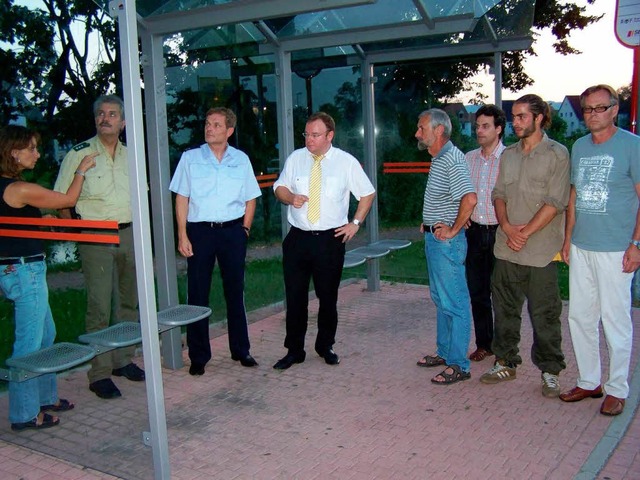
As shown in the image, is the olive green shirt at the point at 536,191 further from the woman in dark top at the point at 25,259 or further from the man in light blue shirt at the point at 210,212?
the woman in dark top at the point at 25,259

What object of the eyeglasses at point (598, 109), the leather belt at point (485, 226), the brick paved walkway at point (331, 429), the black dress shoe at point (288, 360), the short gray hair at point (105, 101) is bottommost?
the brick paved walkway at point (331, 429)

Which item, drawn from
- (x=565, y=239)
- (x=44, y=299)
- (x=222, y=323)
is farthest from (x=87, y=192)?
(x=565, y=239)

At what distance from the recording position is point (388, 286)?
8039 mm

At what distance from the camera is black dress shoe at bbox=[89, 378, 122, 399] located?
4453 millimetres

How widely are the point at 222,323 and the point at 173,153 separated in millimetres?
1698

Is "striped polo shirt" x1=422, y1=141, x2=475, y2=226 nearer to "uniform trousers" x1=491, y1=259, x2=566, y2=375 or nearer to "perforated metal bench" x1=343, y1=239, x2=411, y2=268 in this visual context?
"uniform trousers" x1=491, y1=259, x2=566, y2=375

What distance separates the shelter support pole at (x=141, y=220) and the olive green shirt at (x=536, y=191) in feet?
8.14

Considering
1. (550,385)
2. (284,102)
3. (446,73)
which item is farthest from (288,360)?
(446,73)

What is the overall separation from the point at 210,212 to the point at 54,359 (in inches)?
68.2

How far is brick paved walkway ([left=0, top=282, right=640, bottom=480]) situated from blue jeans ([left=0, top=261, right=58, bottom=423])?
0.18 metres

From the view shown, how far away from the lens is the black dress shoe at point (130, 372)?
450 centimetres

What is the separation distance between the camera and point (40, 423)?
4051 millimetres

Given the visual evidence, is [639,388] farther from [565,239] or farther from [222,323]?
[222,323]

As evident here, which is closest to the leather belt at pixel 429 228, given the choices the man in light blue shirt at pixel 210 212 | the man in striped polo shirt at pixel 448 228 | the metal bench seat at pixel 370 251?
the man in striped polo shirt at pixel 448 228
